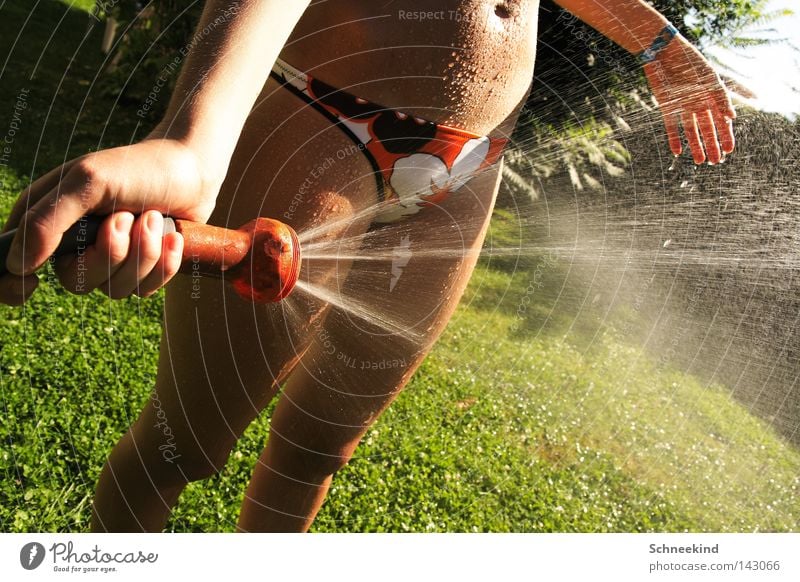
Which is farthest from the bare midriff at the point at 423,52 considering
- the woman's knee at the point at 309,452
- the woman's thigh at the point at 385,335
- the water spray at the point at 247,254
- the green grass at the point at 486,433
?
the green grass at the point at 486,433

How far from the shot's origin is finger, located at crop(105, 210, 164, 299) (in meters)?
0.58

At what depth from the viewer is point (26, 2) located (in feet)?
9.40

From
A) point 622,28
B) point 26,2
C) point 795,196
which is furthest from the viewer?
point 26,2

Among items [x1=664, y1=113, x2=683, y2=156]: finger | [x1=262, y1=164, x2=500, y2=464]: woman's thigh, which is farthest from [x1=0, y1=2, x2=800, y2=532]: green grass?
[x1=664, y1=113, x2=683, y2=156]: finger

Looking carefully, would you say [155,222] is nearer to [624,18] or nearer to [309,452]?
[309,452]

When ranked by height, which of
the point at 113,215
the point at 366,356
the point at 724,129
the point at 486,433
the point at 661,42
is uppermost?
the point at 113,215

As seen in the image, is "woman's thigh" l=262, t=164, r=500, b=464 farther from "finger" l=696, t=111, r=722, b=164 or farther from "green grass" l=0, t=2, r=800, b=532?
"green grass" l=0, t=2, r=800, b=532

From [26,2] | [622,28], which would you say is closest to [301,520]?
[622,28]

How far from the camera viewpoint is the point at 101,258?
58cm

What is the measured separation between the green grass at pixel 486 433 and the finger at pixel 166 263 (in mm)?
859

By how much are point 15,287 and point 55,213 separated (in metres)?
0.10

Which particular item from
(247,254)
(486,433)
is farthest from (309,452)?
(486,433)
